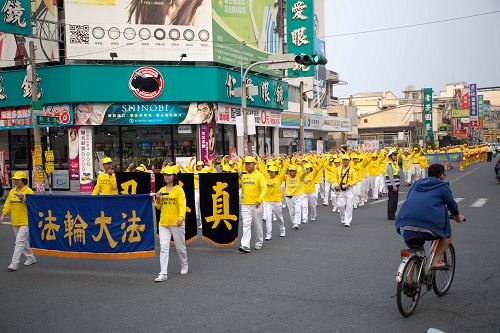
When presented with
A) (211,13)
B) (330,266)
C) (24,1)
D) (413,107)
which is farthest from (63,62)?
(413,107)

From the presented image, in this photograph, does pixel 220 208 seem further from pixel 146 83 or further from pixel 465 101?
pixel 465 101

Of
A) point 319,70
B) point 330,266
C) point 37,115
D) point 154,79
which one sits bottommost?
point 330,266

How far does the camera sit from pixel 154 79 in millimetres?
30391

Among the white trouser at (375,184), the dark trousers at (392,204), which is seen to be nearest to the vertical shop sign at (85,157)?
the white trouser at (375,184)

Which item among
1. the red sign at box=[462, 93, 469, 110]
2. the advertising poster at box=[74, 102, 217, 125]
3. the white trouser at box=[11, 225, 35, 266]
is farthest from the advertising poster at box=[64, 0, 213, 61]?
the red sign at box=[462, 93, 469, 110]

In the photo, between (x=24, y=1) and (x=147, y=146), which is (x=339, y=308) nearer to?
(x=24, y=1)

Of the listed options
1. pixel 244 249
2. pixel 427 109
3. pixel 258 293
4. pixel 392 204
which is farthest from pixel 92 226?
pixel 427 109

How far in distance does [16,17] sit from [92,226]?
11975 millimetres

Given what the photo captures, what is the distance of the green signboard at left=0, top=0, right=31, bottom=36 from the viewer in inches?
675

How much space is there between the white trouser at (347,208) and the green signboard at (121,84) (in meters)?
15.8

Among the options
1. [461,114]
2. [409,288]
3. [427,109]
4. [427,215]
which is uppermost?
[427,109]

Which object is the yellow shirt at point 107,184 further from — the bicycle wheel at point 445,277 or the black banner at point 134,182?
the bicycle wheel at point 445,277

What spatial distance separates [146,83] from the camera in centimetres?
3022

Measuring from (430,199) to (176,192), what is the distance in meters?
4.03
